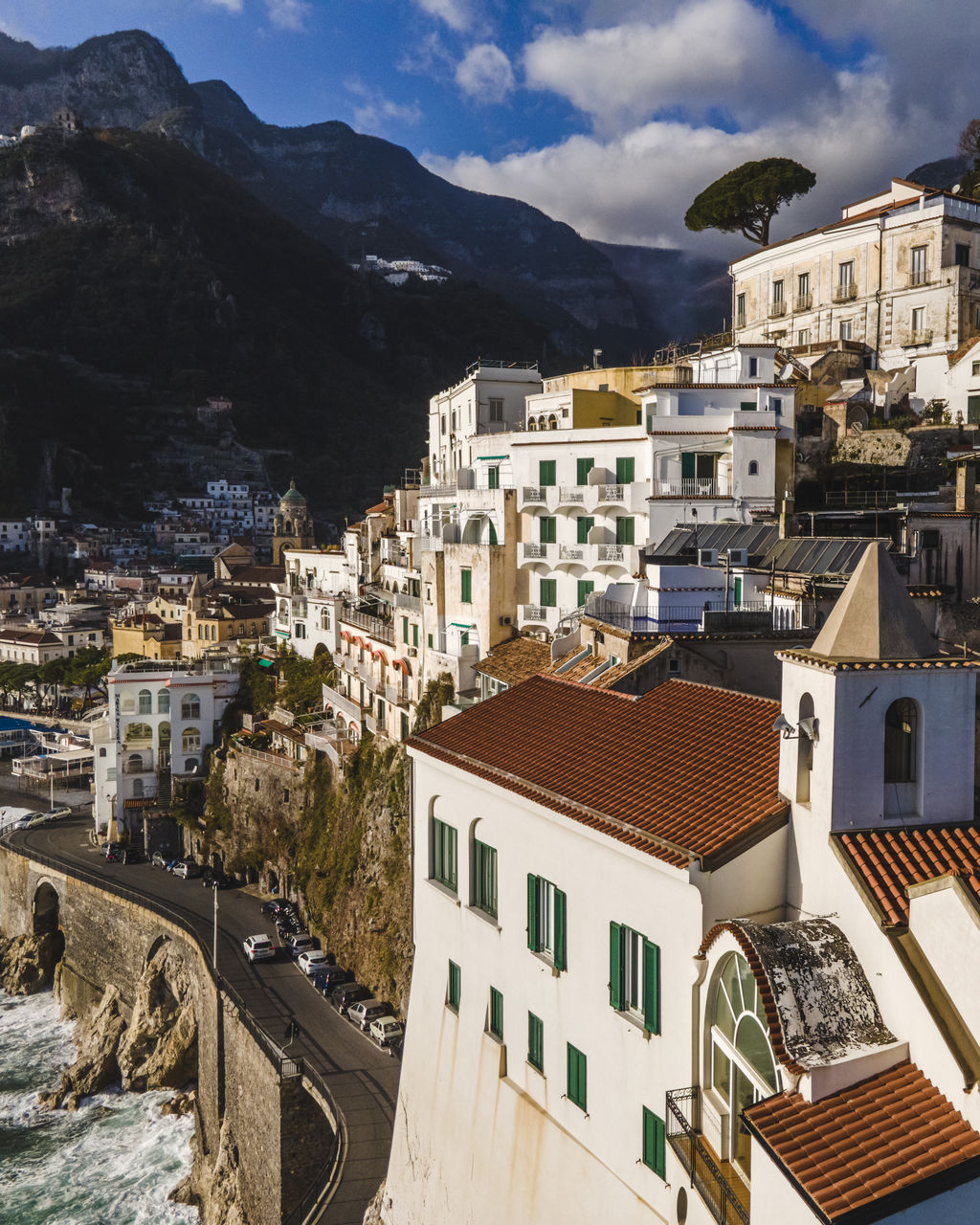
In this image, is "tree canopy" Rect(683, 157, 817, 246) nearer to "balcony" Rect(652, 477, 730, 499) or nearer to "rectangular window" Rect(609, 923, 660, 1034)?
"balcony" Rect(652, 477, 730, 499)

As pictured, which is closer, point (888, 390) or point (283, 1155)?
point (283, 1155)

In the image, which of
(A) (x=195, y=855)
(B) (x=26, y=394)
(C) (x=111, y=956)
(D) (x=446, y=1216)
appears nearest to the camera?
(D) (x=446, y=1216)

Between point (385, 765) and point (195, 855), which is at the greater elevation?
point (385, 765)

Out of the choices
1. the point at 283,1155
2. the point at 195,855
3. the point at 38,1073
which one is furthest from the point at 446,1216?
the point at 195,855

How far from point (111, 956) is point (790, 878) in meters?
40.0

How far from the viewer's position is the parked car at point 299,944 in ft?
122

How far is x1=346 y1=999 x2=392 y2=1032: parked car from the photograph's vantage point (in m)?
31.0

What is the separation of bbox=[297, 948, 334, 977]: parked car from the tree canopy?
125 ft

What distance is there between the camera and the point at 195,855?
165 feet

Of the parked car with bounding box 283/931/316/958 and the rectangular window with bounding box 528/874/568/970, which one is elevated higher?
the rectangular window with bounding box 528/874/568/970

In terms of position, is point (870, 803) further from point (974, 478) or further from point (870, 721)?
point (974, 478)

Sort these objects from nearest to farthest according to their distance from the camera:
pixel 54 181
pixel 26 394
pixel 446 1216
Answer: pixel 446 1216
pixel 26 394
pixel 54 181

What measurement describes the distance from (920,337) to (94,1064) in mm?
42971

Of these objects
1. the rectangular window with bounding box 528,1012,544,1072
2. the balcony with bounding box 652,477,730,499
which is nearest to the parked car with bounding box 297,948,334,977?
the balcony with bounding box 652,477,730,499
